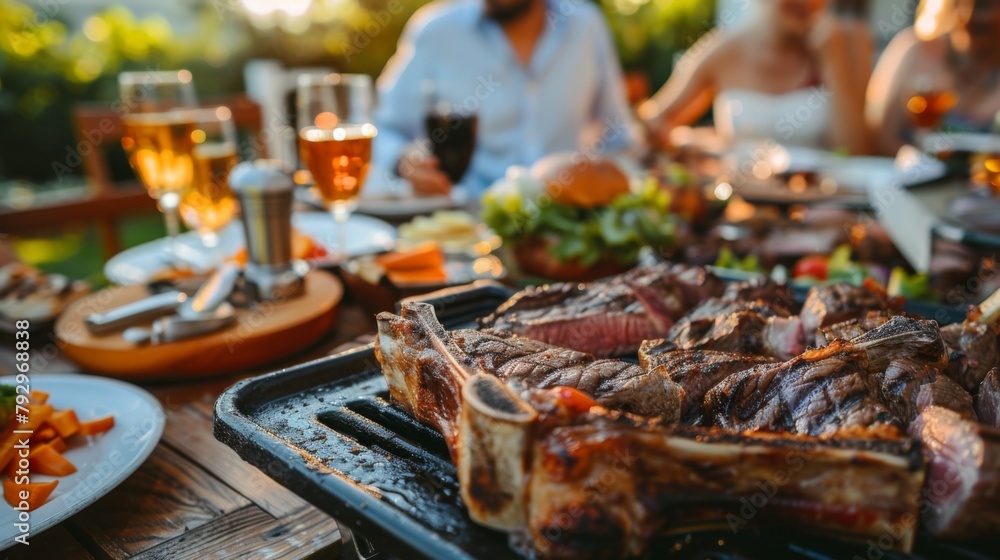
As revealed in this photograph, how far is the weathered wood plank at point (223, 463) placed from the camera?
1568mm

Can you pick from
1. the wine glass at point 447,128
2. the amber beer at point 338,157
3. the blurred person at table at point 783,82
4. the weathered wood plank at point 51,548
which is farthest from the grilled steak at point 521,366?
the blurred person at table at point 783,82

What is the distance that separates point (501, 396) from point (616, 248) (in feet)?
6.85

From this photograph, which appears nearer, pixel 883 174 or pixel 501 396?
pixel 501 396

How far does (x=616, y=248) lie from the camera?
304cm

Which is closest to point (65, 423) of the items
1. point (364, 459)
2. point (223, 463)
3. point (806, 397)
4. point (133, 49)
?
point (223, 463)

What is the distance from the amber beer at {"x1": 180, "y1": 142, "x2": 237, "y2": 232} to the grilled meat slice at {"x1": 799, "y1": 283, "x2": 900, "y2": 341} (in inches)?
87.5

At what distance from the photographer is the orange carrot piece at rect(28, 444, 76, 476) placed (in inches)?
59.0

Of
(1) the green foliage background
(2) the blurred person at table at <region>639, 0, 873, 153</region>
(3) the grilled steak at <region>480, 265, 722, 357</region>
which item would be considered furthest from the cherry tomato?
(1) the green foliage background

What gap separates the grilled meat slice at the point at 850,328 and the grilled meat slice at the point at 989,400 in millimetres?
222

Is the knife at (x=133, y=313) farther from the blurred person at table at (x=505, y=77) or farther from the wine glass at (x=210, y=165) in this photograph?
the blurred person at table at (x=505, y=77)

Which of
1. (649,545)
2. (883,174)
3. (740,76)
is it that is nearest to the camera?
(649,545)

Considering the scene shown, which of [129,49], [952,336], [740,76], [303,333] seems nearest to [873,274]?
[952,336]

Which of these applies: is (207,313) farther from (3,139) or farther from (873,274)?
(3,139)

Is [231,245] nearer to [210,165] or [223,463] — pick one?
[210,165]
